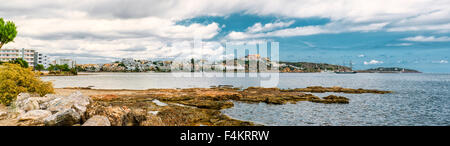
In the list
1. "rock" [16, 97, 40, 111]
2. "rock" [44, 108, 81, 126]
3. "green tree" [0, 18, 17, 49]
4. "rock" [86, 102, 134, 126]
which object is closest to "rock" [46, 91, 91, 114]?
"rock" [16, 97, 40, 111]

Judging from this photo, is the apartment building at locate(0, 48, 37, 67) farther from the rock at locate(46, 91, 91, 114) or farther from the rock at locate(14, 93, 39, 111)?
the rock at locate(46, 91, 91, 114)

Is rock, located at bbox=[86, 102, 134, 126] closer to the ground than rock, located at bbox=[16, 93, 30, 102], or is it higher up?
closer to the ground

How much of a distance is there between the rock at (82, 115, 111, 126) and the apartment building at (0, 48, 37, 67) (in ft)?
679

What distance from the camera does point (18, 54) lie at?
591ft

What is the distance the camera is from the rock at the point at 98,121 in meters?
13.6

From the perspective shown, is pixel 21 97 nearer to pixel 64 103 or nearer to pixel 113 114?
pixel 64 103

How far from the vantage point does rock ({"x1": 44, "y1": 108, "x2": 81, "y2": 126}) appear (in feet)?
47.2

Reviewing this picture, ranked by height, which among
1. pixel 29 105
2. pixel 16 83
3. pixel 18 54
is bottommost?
pixel 29 105

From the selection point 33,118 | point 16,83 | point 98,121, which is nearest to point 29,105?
point 33,118

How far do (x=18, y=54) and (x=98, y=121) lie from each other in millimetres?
217419

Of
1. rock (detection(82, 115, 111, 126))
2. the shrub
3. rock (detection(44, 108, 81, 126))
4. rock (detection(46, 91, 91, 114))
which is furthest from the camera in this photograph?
the shrub
